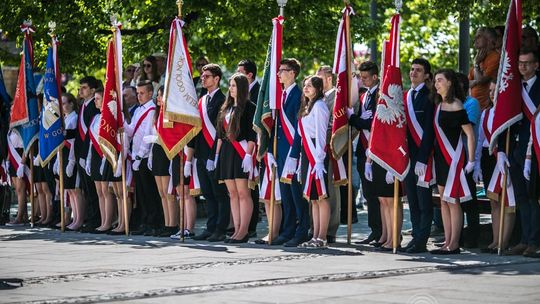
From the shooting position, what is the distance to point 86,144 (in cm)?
1917

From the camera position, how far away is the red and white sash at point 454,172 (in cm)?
1492

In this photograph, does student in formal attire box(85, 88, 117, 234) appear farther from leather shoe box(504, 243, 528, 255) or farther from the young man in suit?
leather shoe box(504, 243, 528, 255)

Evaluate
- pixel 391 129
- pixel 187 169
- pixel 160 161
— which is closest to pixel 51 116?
pixel 160 161

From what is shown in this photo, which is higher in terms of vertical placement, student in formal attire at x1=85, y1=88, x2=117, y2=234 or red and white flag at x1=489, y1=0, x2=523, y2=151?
red and white flag at x1=489, y1=0, x2=523, y2=151

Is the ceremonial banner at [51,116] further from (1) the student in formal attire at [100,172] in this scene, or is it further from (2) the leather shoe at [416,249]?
(2) the leather shoe at [416,249]

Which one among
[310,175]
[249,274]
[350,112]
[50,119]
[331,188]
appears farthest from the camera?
[50,119]

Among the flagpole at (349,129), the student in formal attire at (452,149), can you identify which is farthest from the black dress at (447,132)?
the flagpole at (349,129)

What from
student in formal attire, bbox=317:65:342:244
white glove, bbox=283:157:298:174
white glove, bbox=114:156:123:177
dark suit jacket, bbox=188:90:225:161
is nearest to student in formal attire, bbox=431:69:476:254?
student in formal attire, bbox=317:65:342:244

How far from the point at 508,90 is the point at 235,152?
3.66 meters

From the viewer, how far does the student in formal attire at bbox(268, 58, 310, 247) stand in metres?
16.3

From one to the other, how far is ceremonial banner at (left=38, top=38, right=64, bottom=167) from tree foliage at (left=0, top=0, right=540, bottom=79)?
367cm

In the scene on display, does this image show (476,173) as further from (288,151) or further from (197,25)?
(197,25)

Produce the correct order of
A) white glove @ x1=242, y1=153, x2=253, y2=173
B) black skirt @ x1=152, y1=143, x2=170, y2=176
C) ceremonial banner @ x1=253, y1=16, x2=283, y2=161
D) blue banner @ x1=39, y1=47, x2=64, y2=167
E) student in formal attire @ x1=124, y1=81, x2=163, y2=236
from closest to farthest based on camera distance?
ceremonial banner @ x1=253, y1=16, x2=283, y2=161, white glove @ x1=242, y1=153, x2=253, y2=173, black skirt @ x1=152, y1=143, x2=170, y2=176, student in formal attire @ x1=124, y1=81, x2=163, y2=236, blue banner @ x1=39, y1=47, x2=64, y2=167

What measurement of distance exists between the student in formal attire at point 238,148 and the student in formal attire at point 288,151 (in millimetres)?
436
